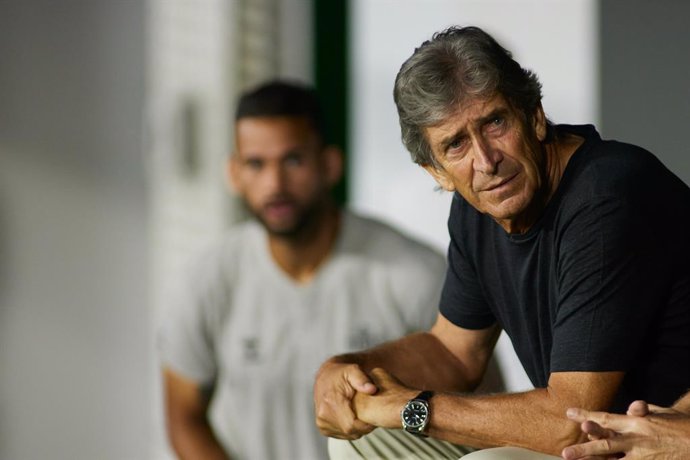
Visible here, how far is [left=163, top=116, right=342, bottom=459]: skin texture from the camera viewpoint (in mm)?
2881

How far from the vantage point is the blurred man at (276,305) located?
2.84 meters

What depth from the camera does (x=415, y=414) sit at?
139cm

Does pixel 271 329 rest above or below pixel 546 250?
below

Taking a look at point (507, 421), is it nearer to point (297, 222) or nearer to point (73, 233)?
point (297, 222)

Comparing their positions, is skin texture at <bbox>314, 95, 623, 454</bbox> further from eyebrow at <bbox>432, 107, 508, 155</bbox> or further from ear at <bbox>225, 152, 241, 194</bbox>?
ear at <bbox>225, 152, 241, 194</bbox>

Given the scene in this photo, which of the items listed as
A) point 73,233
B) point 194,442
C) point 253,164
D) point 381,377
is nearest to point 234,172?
point 253,164

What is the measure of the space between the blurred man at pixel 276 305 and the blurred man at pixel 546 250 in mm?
1299

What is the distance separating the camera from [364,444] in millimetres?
1584

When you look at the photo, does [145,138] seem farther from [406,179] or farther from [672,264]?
[672,264]

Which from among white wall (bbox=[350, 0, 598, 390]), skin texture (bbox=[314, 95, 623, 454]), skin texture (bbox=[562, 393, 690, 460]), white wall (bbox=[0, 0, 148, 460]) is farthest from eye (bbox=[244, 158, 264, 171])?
skin texture (bbox=[562, 393, 690, 460])

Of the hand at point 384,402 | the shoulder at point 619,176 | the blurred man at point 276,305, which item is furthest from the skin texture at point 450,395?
the blurred man at point 276,305

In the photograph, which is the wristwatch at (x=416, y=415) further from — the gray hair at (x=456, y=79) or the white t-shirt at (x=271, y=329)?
the white t-shirt at (x=271, y=329)

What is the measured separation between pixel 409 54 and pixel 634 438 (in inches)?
94.8

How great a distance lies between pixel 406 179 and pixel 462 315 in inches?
75.8
